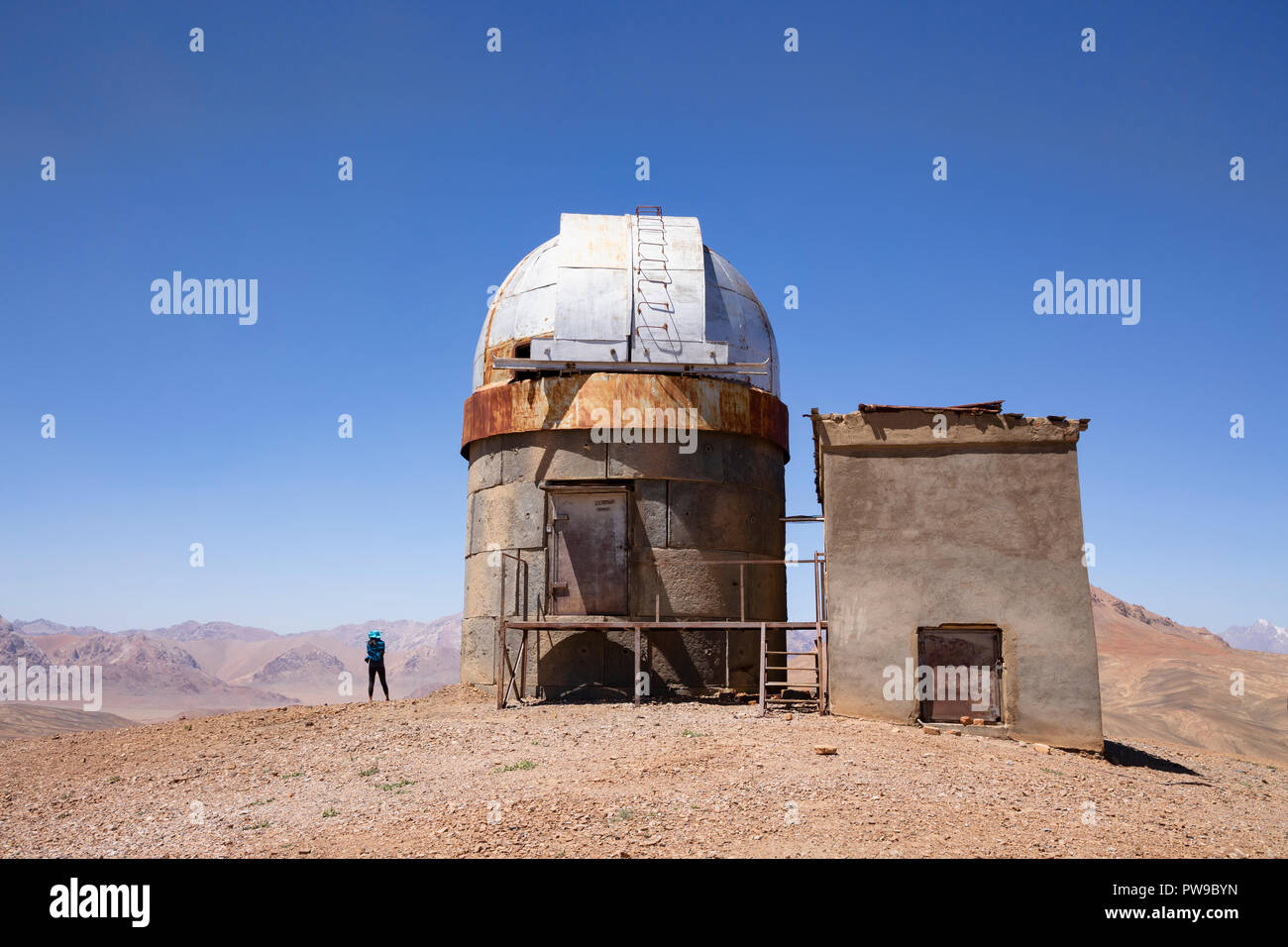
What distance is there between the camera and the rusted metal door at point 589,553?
1505cm

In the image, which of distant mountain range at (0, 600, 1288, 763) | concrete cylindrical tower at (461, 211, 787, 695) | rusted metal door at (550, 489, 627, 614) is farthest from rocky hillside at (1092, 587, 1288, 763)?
rusted metal door at (550, 489, 627, 614)

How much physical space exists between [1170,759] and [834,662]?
18.2 ft

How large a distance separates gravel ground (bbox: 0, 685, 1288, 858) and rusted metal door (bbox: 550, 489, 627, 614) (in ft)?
7.14

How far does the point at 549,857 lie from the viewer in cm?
669

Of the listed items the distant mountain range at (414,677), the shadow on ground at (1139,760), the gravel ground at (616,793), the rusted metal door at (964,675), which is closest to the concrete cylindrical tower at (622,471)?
the gravel ground at (616,793)

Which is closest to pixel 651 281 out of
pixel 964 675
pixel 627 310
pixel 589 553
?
pixel 627 310

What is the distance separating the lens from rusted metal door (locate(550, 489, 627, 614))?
592 inches

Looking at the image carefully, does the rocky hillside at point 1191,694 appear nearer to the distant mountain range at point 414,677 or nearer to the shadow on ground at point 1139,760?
the distant mountain range at point 414,677

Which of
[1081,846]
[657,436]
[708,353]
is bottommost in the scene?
[1081,846]

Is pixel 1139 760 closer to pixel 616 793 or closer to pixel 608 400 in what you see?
pixel 616 793

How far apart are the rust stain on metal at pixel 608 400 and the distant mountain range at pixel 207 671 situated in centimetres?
3797

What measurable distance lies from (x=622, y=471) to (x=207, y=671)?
9840cm
